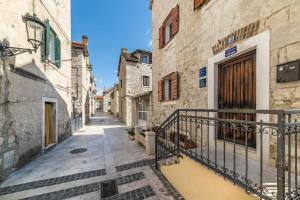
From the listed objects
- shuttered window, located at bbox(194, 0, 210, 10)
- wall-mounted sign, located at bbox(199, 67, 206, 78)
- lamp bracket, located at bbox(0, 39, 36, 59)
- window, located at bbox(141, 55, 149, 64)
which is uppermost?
window, located at bbox(141, 55, 149, 64)

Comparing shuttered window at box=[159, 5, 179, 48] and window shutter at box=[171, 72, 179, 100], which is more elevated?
shuttered window at box=[159, 5, 179, 48]

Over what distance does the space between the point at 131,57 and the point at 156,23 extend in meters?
7.70

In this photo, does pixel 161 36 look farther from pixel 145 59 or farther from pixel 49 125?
pixel 145 59

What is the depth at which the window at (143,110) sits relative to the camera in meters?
9.95

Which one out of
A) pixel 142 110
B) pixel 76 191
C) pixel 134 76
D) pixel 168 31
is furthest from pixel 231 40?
pixel 134 76

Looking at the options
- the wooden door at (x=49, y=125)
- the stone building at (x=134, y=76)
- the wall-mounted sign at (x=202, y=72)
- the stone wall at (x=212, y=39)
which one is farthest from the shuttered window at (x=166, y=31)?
the stone building at (x=134, y=76)

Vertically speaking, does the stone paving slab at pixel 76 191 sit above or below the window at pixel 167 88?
below

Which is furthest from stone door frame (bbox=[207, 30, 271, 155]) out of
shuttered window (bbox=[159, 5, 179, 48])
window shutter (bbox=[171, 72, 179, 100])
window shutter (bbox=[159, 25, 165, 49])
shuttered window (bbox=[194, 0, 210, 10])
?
window shutter (bbox=[159, 25, 165, 49])

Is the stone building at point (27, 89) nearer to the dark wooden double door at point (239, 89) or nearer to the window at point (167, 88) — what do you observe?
the window at point (167, 88)

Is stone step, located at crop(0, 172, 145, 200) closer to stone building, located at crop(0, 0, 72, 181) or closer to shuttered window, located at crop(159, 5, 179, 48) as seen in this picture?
stone building, located at crop(0, 0, 72, 181)

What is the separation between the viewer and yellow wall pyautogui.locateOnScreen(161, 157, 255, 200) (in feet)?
6.82

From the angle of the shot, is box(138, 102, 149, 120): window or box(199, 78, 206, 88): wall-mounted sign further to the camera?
box(138, 102, 149, 120): window

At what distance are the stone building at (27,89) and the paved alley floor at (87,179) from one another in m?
0.60

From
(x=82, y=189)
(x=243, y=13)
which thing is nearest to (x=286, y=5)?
(x=243, y=13)
